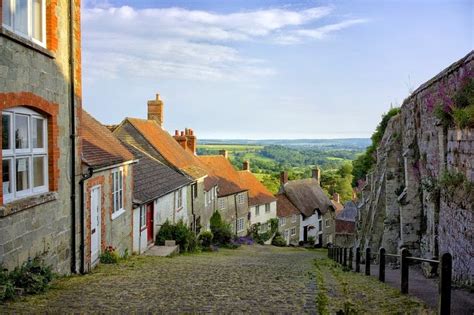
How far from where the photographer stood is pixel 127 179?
1678 centimetres

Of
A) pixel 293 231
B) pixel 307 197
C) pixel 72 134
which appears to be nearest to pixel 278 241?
pixel 293 231

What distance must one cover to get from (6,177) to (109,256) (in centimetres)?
663

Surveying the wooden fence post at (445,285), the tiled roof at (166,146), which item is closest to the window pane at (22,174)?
the wooden fence post at (445,285)

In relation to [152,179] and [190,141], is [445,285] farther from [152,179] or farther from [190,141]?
[190,141]

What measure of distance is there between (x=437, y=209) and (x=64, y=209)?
886cm

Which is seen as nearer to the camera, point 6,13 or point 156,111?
point 6,13

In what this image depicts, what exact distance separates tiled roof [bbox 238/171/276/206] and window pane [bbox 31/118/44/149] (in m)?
34.5

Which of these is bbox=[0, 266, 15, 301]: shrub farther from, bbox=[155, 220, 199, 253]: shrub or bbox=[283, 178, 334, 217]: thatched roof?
bbox=[283, 178, 334, 217]: thatched roof

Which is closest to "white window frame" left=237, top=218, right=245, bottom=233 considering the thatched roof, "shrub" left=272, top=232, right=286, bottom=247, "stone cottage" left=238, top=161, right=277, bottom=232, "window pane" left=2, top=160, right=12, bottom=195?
"stone cottage" left=238, top=161, right=277, bottom=232

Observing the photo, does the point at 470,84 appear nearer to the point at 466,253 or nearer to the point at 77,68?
the point at 466,253

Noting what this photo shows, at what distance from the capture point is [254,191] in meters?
46.5

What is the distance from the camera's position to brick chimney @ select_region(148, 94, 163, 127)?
32750 mm

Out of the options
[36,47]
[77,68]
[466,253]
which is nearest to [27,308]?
[36,47]

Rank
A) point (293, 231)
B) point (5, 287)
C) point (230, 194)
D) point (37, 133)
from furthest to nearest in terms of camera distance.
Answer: point (293, 231) < point (230, 194) < point (37, 133) < point (5, 287)
